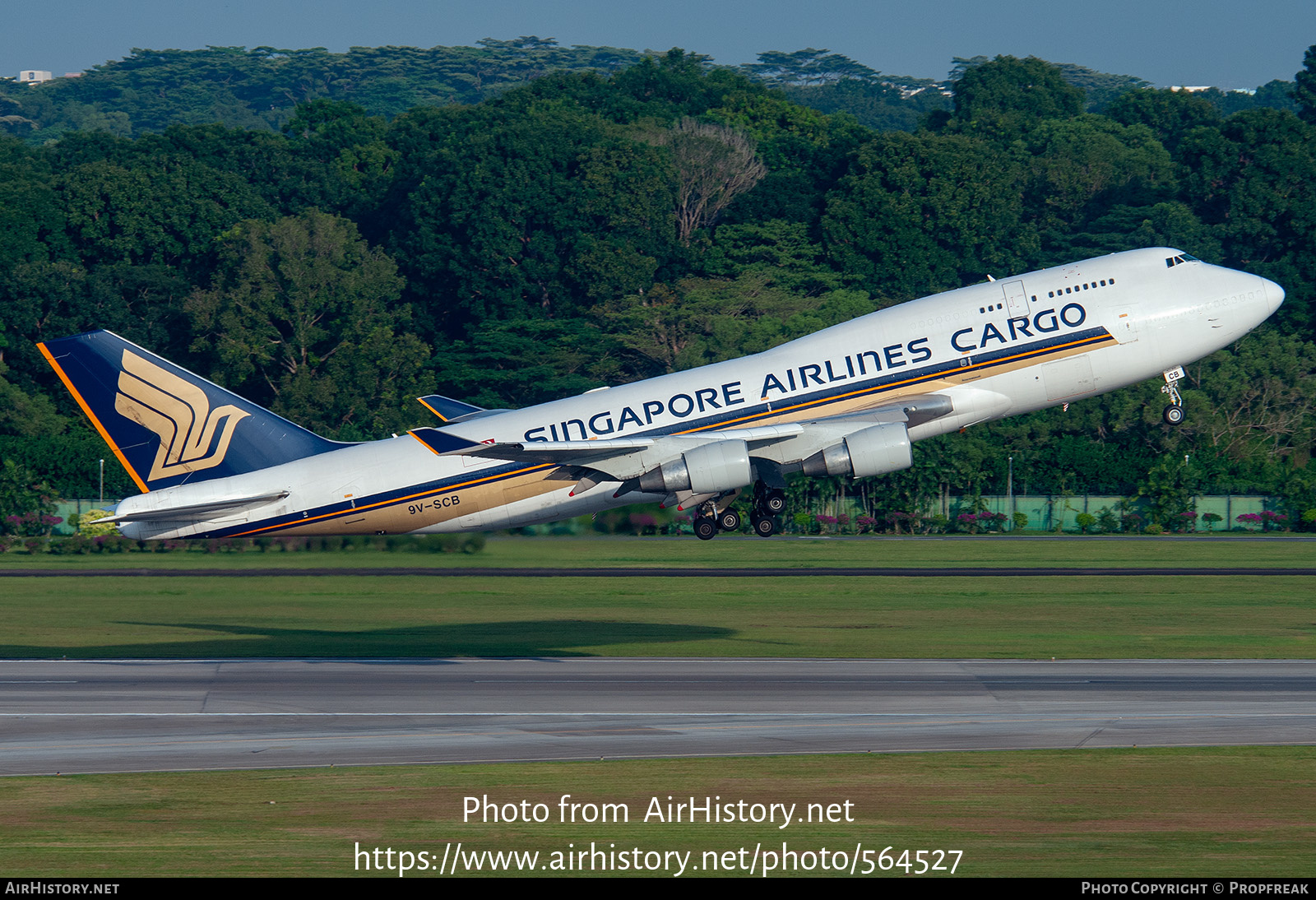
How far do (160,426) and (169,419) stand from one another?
0.41 meters

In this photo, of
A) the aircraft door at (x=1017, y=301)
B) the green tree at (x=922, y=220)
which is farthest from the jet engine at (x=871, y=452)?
the green tree at (x=922, y=220)

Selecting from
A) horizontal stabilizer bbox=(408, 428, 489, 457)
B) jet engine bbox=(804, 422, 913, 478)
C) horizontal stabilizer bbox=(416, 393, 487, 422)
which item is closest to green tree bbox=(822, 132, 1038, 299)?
horizontal stabilizer bbox=(416, 393, 487, 422)

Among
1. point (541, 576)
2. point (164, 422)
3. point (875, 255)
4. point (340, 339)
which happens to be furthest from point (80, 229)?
point (164, 422)

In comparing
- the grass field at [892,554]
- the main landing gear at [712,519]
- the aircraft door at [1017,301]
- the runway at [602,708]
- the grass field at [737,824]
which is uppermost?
the aircraft door at [1017,301]

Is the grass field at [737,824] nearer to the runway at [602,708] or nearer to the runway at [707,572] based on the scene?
the runway at [602,708]

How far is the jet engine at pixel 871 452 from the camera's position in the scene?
44531 millimetres

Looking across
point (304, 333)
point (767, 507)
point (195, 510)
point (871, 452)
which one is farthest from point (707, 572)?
point (304, 333)

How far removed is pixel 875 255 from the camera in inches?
6294

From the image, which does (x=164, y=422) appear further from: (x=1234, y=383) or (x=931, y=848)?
(x=1234, y=383)

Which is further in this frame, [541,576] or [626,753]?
[541,576]

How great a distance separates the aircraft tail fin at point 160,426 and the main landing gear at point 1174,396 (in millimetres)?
27241

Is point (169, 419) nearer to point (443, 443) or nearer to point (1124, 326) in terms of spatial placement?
point (443, 443)

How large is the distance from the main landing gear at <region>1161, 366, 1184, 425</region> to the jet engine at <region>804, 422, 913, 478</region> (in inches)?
358
